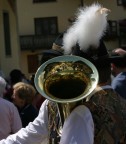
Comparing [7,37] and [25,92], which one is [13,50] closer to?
[7,37]

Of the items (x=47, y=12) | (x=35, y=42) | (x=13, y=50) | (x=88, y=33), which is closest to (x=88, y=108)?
(x=88, y=33)

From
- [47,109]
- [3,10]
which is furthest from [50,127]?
[3,10]

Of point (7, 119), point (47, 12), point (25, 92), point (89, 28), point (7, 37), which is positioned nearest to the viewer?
point (89, 28)

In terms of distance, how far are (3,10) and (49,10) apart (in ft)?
31.8

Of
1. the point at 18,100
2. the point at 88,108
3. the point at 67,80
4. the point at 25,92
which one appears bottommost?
the point at 18,100

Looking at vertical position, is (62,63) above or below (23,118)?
above

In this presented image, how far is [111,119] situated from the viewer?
3057 mm

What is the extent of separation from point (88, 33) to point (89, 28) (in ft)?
0.10

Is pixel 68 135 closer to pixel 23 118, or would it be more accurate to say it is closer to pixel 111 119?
pixel 111 119

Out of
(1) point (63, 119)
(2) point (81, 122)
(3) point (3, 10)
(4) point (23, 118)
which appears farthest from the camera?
(3) point (3, 10)

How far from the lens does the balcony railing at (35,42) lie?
36.7m

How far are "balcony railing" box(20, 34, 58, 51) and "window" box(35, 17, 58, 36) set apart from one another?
1.49ft

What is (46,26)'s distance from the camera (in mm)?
37531

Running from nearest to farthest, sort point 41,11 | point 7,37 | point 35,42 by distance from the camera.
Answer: point 7,37 < point 35,42 < point 41,11
